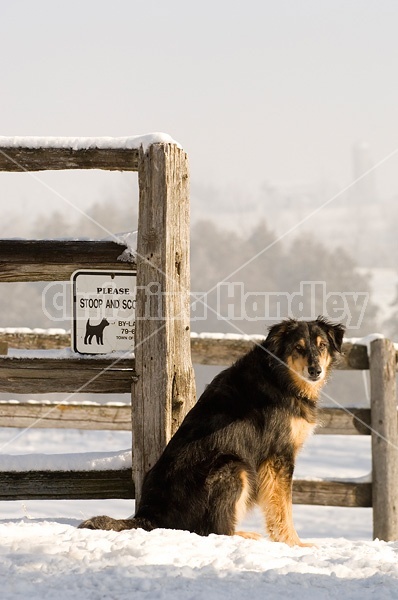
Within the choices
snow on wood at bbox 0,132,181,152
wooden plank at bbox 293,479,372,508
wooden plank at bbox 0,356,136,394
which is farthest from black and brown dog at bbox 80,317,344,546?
wooden plank at bbox 293,479,372,508

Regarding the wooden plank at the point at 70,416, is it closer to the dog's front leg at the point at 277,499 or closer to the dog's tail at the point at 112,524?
the dog's front leg at the point at 277,499

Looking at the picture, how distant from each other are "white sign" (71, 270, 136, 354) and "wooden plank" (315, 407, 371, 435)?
3.05 m

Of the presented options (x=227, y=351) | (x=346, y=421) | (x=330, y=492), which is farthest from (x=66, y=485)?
(x=346, y=421)

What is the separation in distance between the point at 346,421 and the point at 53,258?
3.96 meters

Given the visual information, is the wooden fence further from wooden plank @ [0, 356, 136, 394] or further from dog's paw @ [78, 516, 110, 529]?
dog's paw @ [78, 516, 110, 529]

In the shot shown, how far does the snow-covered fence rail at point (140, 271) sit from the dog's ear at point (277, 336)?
646 millimetres

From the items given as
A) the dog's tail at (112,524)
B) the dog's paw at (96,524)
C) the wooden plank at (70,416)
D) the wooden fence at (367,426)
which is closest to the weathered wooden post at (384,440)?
the wooden fence at (367,426)

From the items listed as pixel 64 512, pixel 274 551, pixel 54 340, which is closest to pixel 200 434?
pixel 274 551

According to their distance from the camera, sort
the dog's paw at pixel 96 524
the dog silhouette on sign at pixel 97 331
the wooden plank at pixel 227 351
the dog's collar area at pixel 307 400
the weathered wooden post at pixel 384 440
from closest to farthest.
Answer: the dog's paw at pixel 96 524, the dog's collar area at pixel 307 400, the dog silhouette on sign at pixel 97 331, the weathered wooden post at pixel 384 440, the wooden plank at pixel 227 351

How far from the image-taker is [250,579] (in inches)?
155

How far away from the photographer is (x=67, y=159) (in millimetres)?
5941

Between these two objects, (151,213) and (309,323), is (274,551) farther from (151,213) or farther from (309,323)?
(151,213)

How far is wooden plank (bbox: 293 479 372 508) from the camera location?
27.4 ft

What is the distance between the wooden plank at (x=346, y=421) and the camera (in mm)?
8359
